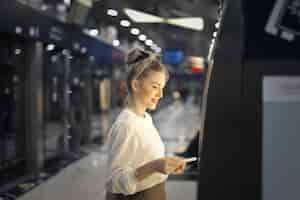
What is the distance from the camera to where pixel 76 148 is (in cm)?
1234

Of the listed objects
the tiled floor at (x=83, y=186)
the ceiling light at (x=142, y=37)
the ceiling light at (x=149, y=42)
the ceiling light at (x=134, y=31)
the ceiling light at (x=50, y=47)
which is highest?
the ceiling light at (x=50, y=47)

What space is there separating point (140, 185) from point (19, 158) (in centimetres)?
729

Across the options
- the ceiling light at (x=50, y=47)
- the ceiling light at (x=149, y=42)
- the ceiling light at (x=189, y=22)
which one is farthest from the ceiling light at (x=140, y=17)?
the ceiling light at (x=50, y=47)

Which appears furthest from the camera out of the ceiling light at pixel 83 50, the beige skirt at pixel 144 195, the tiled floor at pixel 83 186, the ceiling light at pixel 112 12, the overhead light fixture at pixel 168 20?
the ceiling light at pixel 83 50

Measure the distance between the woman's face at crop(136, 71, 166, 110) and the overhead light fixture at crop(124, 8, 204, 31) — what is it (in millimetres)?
2760

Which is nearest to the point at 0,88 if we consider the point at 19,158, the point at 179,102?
the point at 19,158

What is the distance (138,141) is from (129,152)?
0.06 m

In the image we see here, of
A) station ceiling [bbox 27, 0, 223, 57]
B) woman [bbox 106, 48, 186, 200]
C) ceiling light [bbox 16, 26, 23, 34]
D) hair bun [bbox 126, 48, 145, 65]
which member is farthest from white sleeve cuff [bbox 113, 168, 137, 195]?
ceiling light [bbox 16, 26, 23, 34]

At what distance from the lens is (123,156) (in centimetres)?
238

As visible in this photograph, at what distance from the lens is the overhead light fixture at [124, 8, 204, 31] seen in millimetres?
5567

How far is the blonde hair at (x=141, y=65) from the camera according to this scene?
8.05 feet

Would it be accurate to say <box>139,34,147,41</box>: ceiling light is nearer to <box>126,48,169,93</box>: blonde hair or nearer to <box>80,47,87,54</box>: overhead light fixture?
<box>126,48,169,93</box>: blonde hair

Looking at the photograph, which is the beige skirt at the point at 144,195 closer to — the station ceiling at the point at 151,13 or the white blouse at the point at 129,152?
the white blouse at the point at 129,152

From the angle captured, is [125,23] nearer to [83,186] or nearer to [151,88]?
[151,88]
